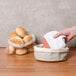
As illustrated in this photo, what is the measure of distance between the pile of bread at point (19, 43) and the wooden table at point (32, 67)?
0.13 ft

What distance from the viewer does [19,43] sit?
39.9 inches

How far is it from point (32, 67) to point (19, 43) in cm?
24

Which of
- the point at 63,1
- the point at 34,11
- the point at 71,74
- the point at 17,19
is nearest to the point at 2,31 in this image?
the point at 17,19

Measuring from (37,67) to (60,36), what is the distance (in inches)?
8.0

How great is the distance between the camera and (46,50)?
0.87 m

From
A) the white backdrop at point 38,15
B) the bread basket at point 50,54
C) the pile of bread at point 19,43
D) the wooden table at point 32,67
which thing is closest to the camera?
the wooden table at point 32,67

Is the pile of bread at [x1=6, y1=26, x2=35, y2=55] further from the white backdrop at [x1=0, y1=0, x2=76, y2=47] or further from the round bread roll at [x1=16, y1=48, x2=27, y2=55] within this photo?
the white backdrop at [x1=0, y1=0, x2=76, y2=47]

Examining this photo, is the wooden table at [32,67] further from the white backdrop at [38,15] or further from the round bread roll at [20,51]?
the white backdrop at [38,15]

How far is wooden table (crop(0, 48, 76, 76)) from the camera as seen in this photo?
73 cm

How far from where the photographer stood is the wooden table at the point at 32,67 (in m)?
0.73

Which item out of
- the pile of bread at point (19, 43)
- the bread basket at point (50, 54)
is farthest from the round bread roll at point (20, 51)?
the bread basket at point (50, 54)

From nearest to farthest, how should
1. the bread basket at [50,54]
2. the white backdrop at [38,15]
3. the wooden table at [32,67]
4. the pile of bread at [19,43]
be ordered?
the wooden table at [32,67] < the bread basket at [50,54] < the pile of bread at [19,43] < the white backdrop at [38,15]

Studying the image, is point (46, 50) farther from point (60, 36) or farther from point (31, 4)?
point (31, 4)

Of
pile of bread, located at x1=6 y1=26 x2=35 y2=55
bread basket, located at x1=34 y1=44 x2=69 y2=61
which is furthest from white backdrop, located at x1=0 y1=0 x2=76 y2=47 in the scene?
bread basket, located at x1=34 y1=44 x2=69 y2=61
